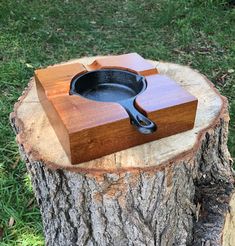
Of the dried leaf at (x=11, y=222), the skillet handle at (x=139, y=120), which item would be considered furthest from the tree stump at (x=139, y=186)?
the dried leaf at (x=11, y=222)

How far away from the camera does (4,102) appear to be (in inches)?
111

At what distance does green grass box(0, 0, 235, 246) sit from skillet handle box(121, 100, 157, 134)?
121 centimetres

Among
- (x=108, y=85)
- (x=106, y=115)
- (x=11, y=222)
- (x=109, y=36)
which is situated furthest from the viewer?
(x=109, y=36)

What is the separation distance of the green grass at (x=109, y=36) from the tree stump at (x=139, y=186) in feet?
3.11

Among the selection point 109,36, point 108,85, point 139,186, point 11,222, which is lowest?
point 11,222

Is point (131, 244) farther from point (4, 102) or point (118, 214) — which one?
point (4, 102)

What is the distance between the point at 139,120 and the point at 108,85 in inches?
13.6

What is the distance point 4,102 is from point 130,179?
178 centimetres

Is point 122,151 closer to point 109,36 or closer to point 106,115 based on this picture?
point 106,115

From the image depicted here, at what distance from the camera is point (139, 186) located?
130cm

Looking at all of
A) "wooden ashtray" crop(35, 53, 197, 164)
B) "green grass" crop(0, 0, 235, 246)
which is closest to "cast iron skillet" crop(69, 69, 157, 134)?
"wooden ashtray" crop(35, 53, 197, 164)

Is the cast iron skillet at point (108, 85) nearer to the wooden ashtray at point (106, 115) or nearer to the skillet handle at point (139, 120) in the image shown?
the wooden ashtray at point (106, 115)

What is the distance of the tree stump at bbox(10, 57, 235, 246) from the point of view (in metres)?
1.30

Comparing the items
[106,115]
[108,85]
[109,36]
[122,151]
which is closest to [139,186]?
[122,151]
